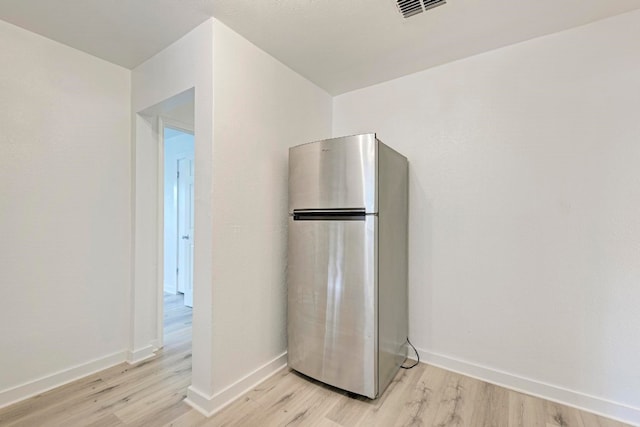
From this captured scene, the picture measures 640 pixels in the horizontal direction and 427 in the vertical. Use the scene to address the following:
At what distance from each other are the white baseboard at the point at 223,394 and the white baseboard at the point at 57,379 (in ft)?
2.92

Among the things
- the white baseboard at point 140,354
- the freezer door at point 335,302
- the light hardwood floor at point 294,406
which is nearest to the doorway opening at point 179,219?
the white baseboard at point 140,354

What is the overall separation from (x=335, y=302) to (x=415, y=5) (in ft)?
6.22

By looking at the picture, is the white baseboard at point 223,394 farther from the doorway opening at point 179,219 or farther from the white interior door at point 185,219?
the white interior door at point 185,219

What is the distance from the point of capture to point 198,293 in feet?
5.77

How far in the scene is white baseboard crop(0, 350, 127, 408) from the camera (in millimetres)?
1727

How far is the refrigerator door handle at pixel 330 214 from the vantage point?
1.80 m

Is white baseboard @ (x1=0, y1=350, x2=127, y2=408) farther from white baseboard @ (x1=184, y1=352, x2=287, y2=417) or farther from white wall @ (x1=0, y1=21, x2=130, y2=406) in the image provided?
white baseboard @ (x1=184, y1=352, x2=287, y2=417)

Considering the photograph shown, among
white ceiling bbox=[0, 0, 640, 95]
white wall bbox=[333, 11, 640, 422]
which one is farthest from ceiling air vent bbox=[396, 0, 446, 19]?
white wall bbox=[333, 11, 640, 422]

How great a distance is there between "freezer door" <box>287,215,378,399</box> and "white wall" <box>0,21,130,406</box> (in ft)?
4.81

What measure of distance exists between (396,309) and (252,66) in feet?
6.80

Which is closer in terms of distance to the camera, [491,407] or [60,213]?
[491,407]

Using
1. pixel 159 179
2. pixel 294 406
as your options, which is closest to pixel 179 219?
pixel 159 179

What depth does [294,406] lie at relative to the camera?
1.74m

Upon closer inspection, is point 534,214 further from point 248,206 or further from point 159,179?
point 159,179
